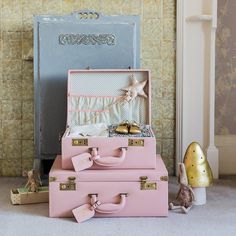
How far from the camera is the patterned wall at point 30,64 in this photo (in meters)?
2.87

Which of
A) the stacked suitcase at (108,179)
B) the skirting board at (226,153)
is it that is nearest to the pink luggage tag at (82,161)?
the stacked suitcase at (108,179)

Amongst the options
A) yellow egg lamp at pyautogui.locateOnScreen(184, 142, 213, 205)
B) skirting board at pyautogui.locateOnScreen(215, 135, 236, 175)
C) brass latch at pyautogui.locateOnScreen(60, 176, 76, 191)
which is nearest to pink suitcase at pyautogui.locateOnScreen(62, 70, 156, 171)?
yellow egg lamp at pyautogui.locateOnScreen(184, 142, 213, 205)

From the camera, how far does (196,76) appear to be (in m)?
2.91

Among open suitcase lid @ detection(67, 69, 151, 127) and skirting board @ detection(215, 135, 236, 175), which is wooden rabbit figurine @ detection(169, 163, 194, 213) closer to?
open suitcase lid @ detection(67, 69, 151, 127)

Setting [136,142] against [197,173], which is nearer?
[136,142]

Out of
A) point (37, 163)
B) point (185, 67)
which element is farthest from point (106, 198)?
point (185, 67)

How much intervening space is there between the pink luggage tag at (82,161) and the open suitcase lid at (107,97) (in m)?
0.43

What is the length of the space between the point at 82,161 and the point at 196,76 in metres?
1.06

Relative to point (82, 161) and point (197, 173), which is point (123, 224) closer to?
point (82, 161)

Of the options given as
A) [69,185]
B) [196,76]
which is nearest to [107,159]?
[69,185]

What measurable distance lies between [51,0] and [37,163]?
96cm

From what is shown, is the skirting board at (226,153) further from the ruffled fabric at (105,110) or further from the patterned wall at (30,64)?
the ruffled fabric at (105,110)

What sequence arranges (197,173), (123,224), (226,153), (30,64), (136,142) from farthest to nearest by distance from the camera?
(226,153), (30,64), (197,173), (136,142), (123,224)

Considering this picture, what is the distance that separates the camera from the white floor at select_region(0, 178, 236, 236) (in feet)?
6.60
